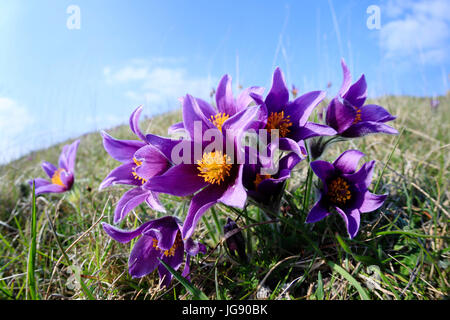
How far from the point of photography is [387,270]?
1432 millimetres

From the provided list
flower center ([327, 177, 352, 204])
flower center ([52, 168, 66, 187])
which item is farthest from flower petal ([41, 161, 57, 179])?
flower center ([327, 177, 352, 204])

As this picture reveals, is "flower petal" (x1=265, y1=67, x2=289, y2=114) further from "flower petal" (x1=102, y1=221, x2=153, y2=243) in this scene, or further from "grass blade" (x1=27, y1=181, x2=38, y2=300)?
"grass blade" (x1=27, y1=181, x2=38, y2=300)

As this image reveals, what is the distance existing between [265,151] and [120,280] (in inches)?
43.2

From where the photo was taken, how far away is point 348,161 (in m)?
1.40

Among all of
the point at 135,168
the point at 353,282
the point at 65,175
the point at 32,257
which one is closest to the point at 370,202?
the point at 353,282

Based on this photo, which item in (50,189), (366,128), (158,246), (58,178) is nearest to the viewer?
(158,246)

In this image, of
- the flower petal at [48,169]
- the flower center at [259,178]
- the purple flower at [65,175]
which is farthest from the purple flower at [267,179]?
the flower petal at [48,169]

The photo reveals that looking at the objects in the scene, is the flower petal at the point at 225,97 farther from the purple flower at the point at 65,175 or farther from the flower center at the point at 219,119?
the purple flower at the point at 65,175

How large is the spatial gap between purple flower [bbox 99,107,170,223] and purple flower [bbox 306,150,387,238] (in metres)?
0.68

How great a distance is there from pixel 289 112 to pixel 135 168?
0.75 metres

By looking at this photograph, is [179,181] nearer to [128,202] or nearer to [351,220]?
[128,202]

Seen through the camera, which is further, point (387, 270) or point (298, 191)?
point (298, 191)
